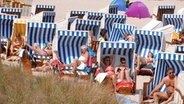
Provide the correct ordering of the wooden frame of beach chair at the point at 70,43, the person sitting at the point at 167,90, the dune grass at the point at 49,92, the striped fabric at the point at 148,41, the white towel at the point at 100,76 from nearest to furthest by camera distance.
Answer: the dune grass at the point at 49,92, the person sitting at the point at 167,90, the white towel at the point at 100,76, the wooden frame of beach chair at the point at 70,43, the striped fabric at the point at 148,41

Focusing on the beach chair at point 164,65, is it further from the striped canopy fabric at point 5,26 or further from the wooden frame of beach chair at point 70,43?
the striped canopy fabric at point 5,26

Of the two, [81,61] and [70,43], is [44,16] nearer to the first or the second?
[70,43]

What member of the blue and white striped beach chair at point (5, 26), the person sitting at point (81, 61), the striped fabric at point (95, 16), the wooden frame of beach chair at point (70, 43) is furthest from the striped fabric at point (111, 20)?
the person sitting at point (81, 61)

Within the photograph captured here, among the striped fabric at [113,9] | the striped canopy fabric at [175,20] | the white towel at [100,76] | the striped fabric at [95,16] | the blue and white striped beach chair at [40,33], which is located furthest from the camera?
the striped fabric at [113,9]

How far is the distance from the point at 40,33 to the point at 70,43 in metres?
1.20

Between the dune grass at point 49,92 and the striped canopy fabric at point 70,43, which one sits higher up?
the striped canopy fabric at point 70,43

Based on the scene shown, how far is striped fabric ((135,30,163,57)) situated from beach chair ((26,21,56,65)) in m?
1.79

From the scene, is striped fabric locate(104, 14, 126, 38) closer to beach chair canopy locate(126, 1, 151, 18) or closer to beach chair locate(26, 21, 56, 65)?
beach chair locate(26, 21, 56, 65)

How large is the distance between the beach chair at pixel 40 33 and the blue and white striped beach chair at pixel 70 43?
108cm

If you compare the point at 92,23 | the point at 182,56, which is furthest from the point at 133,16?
the point at 182,56

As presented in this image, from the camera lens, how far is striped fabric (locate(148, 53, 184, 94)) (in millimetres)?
8938

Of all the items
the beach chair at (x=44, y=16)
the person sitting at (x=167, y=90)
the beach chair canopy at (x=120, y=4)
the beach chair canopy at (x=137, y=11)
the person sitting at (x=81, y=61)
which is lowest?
the person sitting at (x=167, y=90)

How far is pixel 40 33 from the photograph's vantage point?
12.0m

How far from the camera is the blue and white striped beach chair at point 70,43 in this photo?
1094 centimetres
